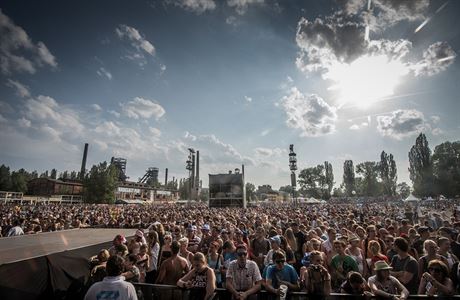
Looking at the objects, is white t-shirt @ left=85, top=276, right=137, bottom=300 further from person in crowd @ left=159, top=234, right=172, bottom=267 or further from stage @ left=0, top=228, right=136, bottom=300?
stage @ left=0, top=228, right=136, bottom=300

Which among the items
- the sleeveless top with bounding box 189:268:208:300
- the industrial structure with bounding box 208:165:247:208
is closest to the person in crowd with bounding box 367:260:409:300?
the sleeveless top with bounding box 189:268:208:300

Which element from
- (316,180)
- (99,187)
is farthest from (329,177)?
(99,187)

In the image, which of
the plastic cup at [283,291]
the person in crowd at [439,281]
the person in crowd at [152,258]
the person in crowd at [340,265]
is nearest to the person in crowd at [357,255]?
the person in crowd at [340,265]

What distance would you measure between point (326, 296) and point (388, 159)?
97267 mm

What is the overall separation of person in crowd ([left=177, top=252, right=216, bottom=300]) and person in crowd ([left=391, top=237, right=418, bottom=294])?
3.52 m

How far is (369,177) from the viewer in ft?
312

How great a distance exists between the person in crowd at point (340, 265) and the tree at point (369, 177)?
10278cm

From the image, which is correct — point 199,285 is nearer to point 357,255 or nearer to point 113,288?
point 113,288

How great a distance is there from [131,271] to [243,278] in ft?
7.95

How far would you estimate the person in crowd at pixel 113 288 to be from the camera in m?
3.07

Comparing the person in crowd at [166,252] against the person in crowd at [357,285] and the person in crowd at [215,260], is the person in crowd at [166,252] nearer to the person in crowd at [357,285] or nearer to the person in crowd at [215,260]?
the person in crowd at [215,260]

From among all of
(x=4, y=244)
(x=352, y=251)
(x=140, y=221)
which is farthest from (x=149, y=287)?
(x=140, y=221)

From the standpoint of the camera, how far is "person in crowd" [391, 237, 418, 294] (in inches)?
176

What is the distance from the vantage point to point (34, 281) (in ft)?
18.7
